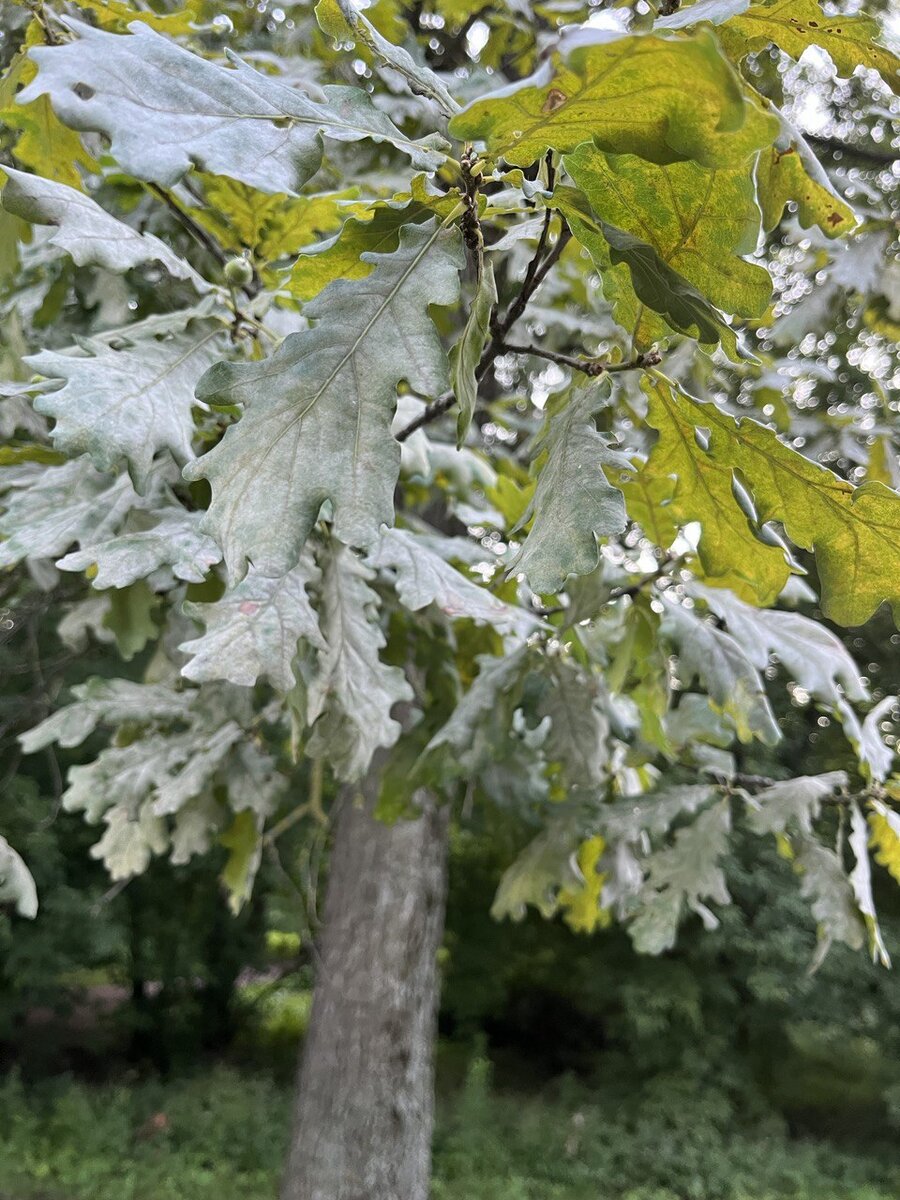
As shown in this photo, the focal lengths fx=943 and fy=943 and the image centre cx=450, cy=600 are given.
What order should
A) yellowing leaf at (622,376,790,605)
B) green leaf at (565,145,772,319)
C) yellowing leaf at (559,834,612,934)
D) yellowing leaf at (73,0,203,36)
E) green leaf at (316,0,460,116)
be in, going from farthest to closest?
yellowing leaf at (559,834,612,934)
yellowing leaf at (73,0,203,36)
yellowing leaf at (622,376,790,605)
green leaf at (316,0,460,116)
green leaf at (565,145,772,319)

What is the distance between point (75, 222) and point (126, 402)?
17 cm

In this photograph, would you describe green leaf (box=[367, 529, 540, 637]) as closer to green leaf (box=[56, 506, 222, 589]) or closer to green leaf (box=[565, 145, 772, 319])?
green leaf (box=[56, 506, 222, 589])

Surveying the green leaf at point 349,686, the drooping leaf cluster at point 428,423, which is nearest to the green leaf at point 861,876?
the drooping leaf cluster at point 428,423

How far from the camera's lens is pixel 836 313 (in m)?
2.24

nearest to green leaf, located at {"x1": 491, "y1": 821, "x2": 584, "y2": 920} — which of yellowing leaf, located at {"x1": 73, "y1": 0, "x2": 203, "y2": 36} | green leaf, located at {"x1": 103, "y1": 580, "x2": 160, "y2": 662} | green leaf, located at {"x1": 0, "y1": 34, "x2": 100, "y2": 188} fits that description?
green leaf, located at {"x1": 103, "y1": 580, "x2": 160, "y2": 662}

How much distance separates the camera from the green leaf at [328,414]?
23.9 inches

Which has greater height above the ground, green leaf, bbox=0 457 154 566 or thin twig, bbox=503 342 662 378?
thin twig, bbox=503 342 662 378

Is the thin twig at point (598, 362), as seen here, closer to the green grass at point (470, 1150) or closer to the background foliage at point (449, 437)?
the background foliage at point (449, 437)

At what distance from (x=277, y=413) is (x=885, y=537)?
446 millimetres

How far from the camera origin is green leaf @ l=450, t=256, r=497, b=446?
0.68m

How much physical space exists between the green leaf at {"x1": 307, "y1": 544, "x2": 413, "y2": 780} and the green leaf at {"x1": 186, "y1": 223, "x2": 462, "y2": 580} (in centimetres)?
47

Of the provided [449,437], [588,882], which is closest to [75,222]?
[588,882]

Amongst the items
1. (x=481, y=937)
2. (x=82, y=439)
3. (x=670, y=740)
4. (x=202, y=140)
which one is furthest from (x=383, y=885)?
(x=481, y=937)

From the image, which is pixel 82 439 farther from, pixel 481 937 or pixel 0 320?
pixel 481 937
